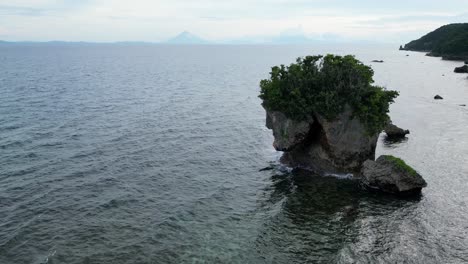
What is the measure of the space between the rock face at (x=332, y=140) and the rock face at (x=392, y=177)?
413cm

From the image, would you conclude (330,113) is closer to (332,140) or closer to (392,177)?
(332,140)

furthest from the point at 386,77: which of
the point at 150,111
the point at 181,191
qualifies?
the point at 181,191

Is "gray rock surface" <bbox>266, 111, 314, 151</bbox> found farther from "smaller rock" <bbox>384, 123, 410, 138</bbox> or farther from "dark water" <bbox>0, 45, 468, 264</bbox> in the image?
"smaller rock" <bbox>384, 123, 410, 138</bbox>

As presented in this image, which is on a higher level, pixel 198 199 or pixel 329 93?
pixel 329 93

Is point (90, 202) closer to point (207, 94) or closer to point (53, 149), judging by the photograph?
point (53, 149)

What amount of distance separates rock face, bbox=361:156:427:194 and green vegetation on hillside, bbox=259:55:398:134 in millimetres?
5668

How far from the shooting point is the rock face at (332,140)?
156 ft

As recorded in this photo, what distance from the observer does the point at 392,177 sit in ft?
137

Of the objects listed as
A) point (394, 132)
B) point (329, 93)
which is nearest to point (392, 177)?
point (329, 93)

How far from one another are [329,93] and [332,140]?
18.9 feet

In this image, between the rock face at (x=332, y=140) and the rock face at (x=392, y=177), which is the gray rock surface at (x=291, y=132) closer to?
the rock face at (x=332, y=140)

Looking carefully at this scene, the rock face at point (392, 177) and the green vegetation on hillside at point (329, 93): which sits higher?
the green vegetation on hillside at point (329, 93)

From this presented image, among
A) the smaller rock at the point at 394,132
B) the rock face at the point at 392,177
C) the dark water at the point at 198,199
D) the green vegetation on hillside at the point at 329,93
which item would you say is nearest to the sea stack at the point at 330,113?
the green vegetation on hillside at the point at 329,93

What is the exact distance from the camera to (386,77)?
151m
